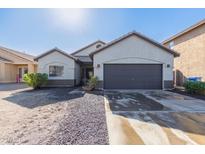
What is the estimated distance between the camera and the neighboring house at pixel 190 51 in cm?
1473

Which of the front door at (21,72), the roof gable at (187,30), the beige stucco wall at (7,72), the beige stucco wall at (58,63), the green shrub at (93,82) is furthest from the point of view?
the front door at (21,72)

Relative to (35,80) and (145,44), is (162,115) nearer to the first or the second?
(145,44)

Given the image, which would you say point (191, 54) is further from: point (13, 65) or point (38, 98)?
point (13, 65)

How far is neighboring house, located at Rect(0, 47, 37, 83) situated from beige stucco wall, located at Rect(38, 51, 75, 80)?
7.27 metres

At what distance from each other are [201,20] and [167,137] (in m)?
14.0

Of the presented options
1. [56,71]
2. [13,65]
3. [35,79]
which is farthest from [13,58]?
[35,79]

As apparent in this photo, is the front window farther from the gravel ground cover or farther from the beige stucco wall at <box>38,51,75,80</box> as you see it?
the gravel ground cover

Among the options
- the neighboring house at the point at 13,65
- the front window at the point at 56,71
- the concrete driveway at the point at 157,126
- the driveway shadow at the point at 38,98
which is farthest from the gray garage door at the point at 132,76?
the neighboring house at the point at 13,65

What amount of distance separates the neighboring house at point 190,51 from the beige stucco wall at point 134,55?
3271 millimetres

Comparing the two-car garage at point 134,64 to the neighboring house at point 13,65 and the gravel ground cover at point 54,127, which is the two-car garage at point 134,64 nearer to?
the gravel ground cover at point 54,127

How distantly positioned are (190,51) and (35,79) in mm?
15646

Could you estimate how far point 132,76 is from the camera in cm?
1395
